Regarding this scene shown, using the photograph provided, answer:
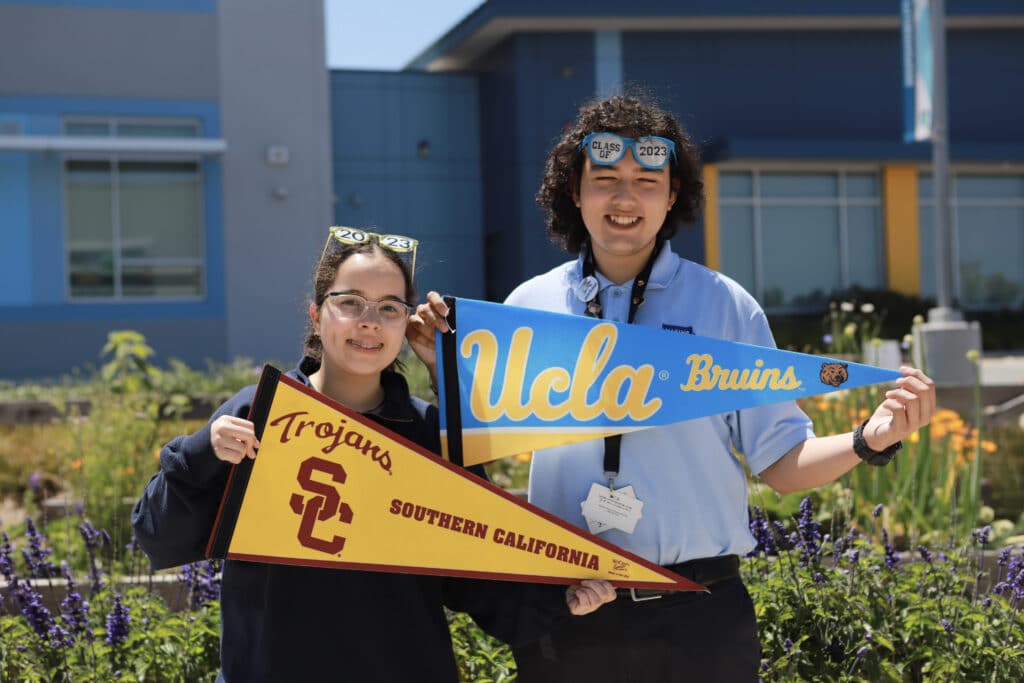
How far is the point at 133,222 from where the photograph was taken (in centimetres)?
1862

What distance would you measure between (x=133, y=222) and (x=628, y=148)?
1745cm

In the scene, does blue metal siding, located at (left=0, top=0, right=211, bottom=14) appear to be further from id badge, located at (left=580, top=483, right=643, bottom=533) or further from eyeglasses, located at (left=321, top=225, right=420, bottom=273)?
id badge, located at (left=580, top=483, right=643, bottom=533)

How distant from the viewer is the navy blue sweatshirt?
7.66 ft

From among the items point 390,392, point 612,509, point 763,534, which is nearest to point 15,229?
point 763,534

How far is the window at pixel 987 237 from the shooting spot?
24828mm

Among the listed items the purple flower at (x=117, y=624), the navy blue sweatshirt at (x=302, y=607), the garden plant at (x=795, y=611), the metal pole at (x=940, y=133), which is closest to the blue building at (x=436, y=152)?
the metal pole at (x=940, y=133)

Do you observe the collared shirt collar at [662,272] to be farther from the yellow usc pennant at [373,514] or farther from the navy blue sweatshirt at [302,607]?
the navy blue sweatshirt at [302,607]

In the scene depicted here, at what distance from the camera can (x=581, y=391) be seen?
2689 millimetres

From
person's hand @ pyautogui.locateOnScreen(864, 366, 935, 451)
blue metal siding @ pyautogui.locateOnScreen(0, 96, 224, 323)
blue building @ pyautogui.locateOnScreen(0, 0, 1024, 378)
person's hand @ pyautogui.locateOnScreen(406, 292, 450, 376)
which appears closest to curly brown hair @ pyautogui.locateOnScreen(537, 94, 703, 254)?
person's hand @ pyautogui.locateOnScreen(406, 292, 450, 376)

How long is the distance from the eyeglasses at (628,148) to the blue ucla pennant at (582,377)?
0.40 meters

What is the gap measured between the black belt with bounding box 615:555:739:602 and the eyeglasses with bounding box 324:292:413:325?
0.81 meters

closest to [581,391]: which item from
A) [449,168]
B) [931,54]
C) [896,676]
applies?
[896,676]

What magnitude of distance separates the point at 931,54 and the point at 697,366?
1207 centimetres

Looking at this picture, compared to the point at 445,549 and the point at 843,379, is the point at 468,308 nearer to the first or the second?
the point at 445,549
